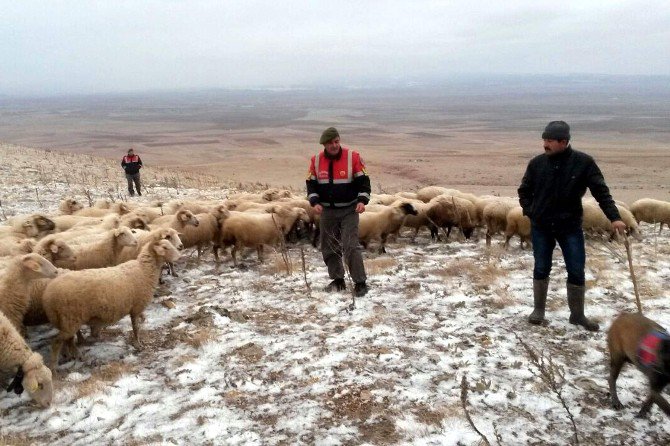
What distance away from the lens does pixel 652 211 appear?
48.0 feet

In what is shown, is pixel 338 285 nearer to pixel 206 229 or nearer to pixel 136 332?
pixel 136 332

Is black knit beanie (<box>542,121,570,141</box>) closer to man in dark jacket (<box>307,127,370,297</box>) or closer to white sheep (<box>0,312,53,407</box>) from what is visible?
man in dark jacket (<box>307,127,370,297</box>)

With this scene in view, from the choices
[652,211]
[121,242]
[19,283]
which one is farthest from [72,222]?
[652,211]

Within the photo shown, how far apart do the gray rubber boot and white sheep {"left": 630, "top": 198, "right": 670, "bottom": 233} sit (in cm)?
1017

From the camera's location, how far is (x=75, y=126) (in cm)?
10362

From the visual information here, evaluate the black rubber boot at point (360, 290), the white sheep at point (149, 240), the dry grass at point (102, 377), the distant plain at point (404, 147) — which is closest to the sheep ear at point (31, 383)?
the dry grass at point (102, 377)

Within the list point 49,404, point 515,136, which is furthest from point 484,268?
point 515,136

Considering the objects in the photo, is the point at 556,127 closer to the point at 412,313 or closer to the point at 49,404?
the point at 412,313

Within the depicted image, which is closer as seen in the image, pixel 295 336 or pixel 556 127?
pixel 556 127

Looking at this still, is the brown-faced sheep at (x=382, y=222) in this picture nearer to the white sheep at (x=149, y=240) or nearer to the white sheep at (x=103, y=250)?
the white sheep at (x=149, y=240)

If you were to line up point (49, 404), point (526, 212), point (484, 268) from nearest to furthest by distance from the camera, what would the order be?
point (49, 404), point (526, 212), point (484, 268)

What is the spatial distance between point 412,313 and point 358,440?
9.30ft

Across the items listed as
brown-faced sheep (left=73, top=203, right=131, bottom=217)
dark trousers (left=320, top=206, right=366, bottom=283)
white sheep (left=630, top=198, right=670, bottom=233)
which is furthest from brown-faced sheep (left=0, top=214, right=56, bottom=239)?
white sheep (left=630, top=198, right=670, bottom=233)

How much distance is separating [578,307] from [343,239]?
10.9ft
